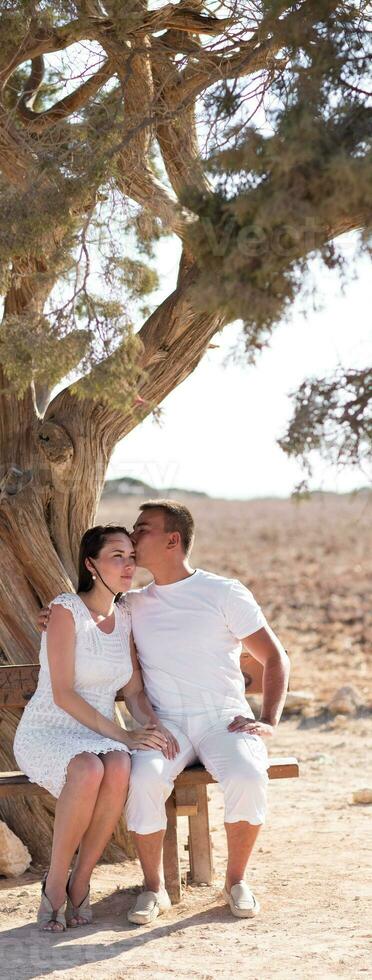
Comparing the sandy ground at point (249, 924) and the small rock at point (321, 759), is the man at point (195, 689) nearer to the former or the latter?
the sandy ground at point (249, 924)

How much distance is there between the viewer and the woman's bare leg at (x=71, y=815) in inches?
171

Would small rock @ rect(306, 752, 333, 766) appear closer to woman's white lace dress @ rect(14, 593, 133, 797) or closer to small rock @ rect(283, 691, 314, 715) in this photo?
small rock @ rect(283, 691, 314, 715)

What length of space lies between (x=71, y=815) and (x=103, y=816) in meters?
0.14

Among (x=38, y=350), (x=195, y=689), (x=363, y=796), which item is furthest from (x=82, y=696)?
(x=363, y=796)

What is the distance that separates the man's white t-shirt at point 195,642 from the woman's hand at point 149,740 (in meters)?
0.25

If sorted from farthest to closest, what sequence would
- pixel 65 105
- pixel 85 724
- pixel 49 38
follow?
pixel 65 105 < pixel 49 38 < pixel 85 724

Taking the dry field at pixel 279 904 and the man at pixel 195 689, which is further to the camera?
the man at pixel 195 689

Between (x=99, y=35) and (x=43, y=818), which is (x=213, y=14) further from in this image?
(x=43, y=818)

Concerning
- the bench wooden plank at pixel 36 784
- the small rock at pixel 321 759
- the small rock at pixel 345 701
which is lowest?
the bench wooden plank at pixel 36 784

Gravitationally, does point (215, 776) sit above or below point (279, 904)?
above

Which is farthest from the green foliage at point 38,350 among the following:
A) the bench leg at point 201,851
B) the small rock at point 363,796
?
the small rock at point 363,796

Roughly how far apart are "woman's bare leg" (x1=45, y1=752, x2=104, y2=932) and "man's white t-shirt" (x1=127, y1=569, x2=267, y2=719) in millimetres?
628

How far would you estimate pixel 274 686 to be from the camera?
4930 mm

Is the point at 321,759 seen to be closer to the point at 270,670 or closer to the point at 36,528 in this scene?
the point at 36,528
